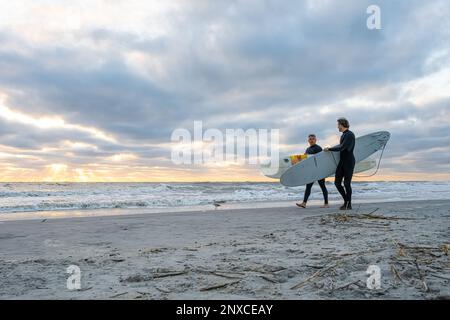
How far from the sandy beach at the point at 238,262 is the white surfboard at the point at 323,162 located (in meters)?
3.37

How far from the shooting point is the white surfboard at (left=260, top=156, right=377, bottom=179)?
34.3 ft

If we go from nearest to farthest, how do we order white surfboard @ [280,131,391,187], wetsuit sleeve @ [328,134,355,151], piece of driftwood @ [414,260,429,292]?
piece of driftwood @ [414,260,429,292] → wetsuit sleeve @ [328,134,355,151] → white surfboard @ [280,131,391,187]

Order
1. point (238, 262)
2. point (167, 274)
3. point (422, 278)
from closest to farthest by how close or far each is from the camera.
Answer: point (422, 278) → point (167, 274) → point (238, 262)

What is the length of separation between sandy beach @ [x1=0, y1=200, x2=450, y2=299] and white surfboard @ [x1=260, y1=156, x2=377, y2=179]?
216 inches

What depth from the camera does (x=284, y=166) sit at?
34.4ft

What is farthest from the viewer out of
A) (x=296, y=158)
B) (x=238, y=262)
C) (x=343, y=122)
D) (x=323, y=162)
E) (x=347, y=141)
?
(x=296, y=158)

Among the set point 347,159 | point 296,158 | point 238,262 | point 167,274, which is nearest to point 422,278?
point 238,262

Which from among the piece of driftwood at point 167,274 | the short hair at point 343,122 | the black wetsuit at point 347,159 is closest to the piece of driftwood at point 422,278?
the piece of driftwood at point 167,274

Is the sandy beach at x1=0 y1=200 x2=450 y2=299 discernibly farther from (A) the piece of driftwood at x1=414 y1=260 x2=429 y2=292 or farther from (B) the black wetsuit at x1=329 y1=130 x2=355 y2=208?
(B) the black wetsuit at x1=329 y1=130 x2=355 y2=208

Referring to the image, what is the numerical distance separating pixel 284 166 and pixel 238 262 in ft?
25.9

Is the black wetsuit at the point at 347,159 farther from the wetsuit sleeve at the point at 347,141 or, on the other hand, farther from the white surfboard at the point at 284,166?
the white surfboard at the point at 284,166

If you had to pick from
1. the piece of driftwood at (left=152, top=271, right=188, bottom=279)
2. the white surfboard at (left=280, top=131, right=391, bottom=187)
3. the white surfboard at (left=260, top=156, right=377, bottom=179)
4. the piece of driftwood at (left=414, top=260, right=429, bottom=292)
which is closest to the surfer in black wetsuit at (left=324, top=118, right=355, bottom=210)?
the white surfboard at (left=280, top=131, right=391, bottom=187)

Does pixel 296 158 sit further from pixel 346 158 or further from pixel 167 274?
pixel 167 274
